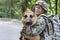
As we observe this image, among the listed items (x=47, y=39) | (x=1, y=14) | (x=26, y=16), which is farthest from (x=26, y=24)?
(x=1, y=14)

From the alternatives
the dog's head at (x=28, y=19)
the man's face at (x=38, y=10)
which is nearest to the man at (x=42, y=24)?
the man's face at (x=38, y=10)

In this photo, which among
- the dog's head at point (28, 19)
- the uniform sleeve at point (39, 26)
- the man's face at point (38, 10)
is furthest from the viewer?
the man's face at point (38, 10)

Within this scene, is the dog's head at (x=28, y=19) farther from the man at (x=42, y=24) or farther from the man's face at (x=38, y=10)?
the man's face at (x=38, y=10)

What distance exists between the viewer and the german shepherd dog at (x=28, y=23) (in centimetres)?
293

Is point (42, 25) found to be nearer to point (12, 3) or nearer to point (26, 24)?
point (26, 24)

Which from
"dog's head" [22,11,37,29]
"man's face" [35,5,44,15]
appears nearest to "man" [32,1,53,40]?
"man's face" [35,5,44,15]

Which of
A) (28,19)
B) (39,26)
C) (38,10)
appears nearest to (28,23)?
(28,19)

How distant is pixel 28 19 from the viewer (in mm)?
2932

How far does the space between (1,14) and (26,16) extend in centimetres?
2343

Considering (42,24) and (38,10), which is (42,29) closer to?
(42,24)

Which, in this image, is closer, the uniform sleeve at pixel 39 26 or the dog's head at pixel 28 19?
the dog's head at pixel 28 19

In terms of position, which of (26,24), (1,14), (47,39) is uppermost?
(26,24)

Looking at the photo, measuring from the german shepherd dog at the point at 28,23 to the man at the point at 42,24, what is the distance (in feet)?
0.26

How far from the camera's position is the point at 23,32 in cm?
305
